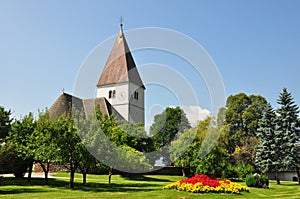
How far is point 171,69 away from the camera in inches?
791

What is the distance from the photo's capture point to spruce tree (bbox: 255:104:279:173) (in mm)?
31016

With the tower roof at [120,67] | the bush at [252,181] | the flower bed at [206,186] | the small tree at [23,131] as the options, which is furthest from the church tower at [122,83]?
the flower bed at [206,186]

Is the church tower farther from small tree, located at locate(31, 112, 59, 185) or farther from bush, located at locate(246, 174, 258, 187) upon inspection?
small tree, located at locate(31, 112, 59, 185)

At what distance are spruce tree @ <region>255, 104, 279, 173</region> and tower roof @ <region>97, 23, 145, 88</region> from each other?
23.1 metres

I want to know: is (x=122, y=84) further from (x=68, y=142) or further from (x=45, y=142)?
(x=68, y=142)

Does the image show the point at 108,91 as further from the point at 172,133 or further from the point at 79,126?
the point at 79,126

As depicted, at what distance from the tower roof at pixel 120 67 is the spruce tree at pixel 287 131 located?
957 inches

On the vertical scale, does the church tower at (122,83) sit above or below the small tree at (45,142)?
above

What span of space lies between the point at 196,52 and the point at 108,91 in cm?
3350

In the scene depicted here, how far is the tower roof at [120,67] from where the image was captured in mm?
49572

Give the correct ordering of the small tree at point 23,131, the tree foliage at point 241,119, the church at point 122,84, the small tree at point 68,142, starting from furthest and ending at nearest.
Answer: the church at point 122,84, the tree foliage at point 241,119, the small tree at point 23,131, the small tree at point 68,142

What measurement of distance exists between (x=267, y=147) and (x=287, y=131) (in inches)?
95.9

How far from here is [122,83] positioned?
1967 inches

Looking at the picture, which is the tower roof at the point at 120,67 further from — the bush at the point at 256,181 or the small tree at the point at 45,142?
the bush at the point at 256,181
